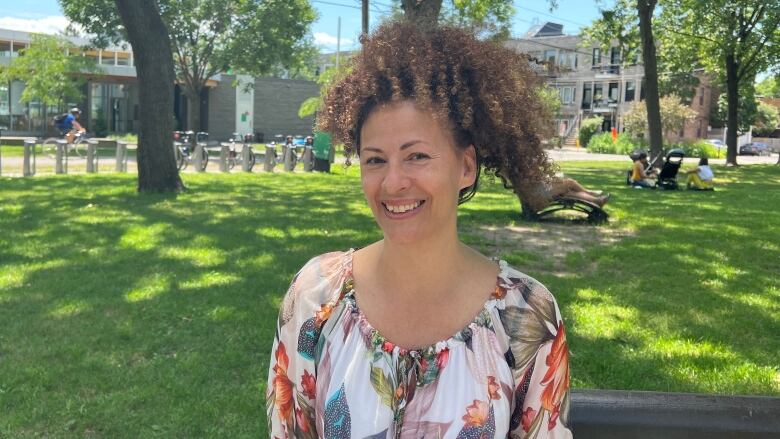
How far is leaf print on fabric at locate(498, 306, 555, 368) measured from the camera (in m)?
1.76

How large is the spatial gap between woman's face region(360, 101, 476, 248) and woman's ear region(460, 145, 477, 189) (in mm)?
59

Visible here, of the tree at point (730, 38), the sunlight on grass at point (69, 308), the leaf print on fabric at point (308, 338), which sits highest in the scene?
the tree at point (730, 38)

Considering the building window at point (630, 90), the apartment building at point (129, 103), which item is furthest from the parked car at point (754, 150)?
the apartment building at point (129, 103)

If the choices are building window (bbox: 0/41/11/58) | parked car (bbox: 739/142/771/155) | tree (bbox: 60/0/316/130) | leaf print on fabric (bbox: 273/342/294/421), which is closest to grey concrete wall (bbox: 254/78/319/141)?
building window (bbox: 0/41/11/58)

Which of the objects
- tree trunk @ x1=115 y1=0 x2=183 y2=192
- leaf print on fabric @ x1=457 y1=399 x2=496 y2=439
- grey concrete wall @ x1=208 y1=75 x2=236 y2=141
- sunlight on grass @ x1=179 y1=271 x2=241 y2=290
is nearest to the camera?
leaf print on fabric @ x1=457 y1=399 x2=496 y2=439

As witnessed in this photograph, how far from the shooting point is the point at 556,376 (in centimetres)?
179

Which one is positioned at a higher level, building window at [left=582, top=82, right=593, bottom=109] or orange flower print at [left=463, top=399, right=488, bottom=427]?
building window at [left=582, top=82, right=593, bottom=109]

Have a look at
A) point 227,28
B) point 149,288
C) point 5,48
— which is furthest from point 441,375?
point 5,48

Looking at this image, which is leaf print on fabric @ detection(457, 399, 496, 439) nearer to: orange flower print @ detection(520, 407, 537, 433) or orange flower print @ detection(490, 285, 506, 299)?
orange flower print @ detection(520, 407, 537, 433)

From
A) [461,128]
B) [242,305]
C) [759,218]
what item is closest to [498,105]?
[461,128]

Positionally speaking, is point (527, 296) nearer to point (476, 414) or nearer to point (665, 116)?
point (476, 414)

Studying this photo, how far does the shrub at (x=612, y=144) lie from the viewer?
140 ft

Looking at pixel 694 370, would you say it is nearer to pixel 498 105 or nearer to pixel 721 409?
pixel 721 409

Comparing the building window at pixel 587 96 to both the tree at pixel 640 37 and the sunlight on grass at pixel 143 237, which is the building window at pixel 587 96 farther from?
the sunlight on grass at pixel 143 237
